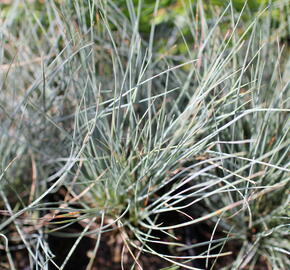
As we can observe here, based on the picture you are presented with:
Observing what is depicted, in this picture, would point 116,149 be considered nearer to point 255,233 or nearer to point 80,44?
point 80,44

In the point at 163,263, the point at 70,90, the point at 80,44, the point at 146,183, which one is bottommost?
the point at 163,263

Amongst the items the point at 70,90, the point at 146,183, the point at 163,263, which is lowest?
the point at 163,263

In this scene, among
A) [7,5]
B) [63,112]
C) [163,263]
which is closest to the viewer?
[163,263]

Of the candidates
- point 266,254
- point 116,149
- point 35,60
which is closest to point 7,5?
point 35,60

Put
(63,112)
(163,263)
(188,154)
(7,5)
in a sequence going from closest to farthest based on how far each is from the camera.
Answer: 1. (188,154)
2. (163,263)
3. (63,112)
4. (7,5)

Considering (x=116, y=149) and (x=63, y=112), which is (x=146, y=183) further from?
(x=63, y=112)

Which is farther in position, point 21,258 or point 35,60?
point 35,60

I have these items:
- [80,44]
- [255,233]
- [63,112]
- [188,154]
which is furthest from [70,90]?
[255,233]

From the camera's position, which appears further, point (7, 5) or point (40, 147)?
point (7, 5)

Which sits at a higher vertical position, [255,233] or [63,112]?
[63,112]
